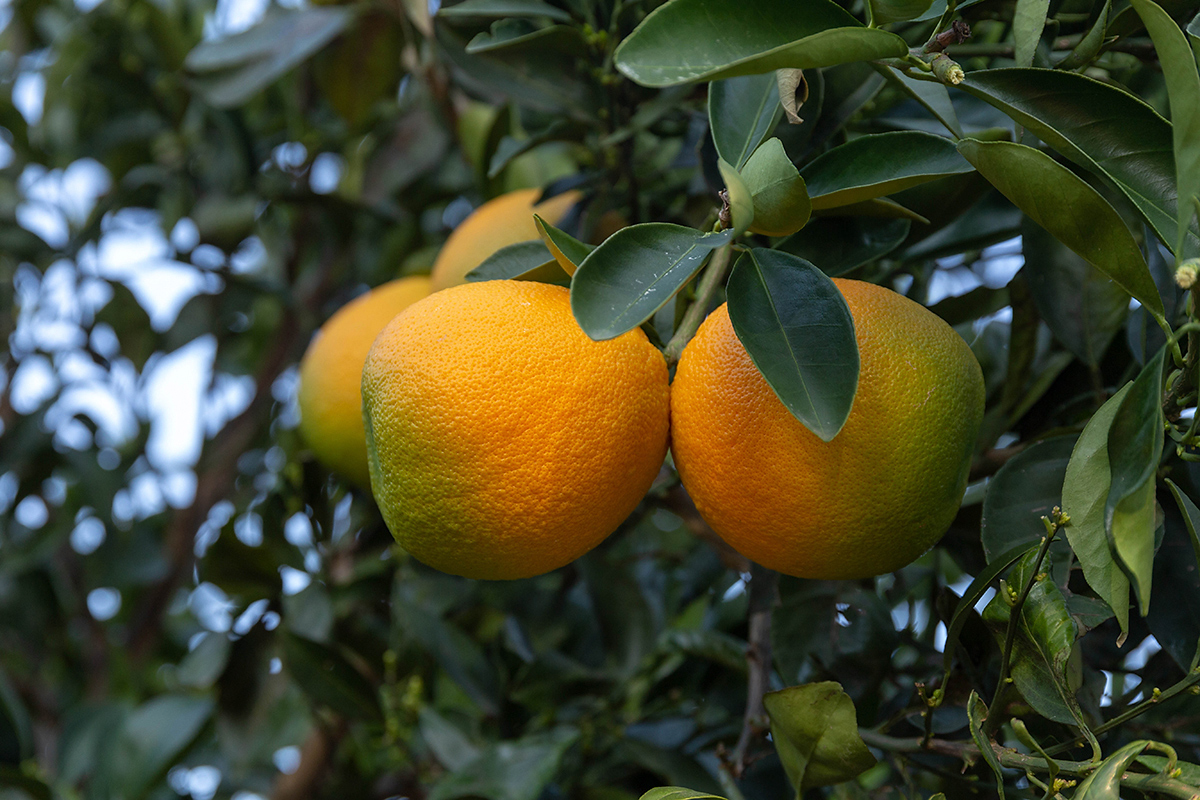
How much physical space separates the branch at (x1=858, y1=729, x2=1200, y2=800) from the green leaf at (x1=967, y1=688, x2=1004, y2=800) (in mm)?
13

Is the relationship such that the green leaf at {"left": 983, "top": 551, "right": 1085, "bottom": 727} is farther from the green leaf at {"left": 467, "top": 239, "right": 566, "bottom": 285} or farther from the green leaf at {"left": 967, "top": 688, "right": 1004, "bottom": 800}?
the green leaf at {"left": 467, "top": 239, "right": 566, "bottom": 285}

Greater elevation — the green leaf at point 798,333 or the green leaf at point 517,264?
the green leaf at point 798,333

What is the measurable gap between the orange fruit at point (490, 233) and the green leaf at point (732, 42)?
395 mm

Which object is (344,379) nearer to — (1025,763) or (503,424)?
(503,424)

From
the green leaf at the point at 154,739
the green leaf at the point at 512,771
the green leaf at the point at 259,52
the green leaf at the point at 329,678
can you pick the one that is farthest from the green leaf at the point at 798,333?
the green leaf at the point at 154,739

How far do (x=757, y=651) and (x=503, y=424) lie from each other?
0.34 meters

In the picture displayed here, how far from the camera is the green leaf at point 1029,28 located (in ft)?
1.63

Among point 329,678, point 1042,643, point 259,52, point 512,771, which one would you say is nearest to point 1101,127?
point 1042,643

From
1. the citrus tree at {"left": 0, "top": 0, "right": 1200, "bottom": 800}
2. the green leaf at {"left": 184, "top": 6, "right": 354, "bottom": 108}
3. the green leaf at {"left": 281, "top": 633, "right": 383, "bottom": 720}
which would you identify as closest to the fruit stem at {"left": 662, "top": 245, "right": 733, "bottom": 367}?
the citrus tree at {"left": 0, "top": 0, "right": 1200, "bottom": 800}

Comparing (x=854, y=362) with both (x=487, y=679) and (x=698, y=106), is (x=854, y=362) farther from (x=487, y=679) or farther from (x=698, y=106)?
(x=487, y=679)

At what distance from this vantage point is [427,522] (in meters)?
0.54

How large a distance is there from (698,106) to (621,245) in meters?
0.44

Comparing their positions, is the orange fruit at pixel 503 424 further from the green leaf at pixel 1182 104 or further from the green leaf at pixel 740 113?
the green leaf at pixel 1182 104

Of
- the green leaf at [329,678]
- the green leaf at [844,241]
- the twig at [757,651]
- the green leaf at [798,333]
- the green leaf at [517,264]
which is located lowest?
the green leaf at [329,678]
